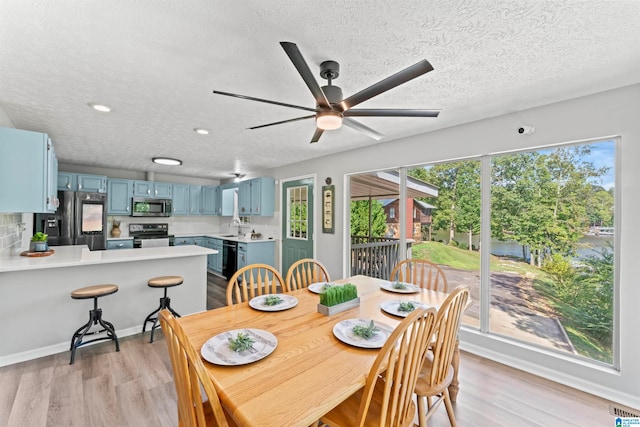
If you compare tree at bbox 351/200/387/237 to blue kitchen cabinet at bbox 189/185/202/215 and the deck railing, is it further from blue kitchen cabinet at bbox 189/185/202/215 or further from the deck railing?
blue kitchen cabinet at bbox 189/185/202/215

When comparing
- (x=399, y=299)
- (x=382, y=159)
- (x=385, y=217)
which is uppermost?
(x=382, y=159)

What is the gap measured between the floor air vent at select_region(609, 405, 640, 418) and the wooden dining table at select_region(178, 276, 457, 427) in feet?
5.94

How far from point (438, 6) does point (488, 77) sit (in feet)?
2.98

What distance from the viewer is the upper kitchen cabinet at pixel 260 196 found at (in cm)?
548

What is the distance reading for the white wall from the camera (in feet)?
6.66

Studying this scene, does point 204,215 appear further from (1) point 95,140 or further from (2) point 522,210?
(2) point 522,210

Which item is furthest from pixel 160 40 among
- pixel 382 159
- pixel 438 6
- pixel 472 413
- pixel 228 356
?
pixel 472 413

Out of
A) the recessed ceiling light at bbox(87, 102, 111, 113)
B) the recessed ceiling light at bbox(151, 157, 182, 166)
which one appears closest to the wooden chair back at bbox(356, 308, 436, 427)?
the recessed ceiling light at bbox(87, 102, 111, 113)

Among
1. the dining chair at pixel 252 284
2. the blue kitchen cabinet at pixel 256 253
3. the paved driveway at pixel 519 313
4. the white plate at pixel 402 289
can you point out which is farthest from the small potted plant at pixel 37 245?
the paved driveway at pixel 519 313

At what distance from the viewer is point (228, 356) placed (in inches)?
45.7

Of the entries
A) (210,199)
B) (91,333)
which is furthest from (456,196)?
(210,199)

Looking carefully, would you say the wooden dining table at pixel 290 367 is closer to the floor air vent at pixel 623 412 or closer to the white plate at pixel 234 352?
the white plate at pixel 234 352

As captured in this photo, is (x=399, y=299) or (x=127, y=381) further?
(x=127, y=381)

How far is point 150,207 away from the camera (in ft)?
19.2
